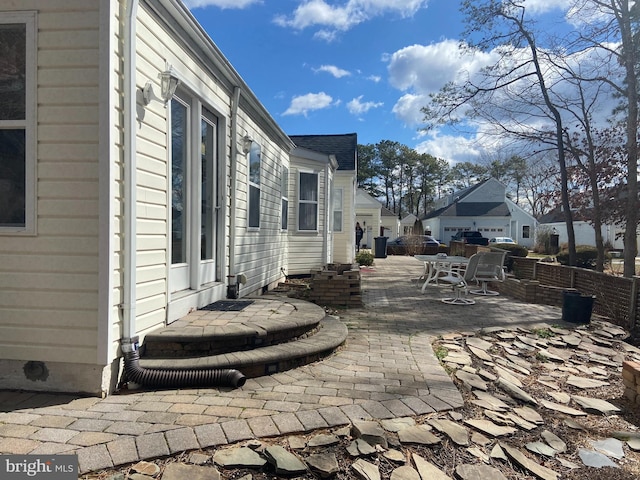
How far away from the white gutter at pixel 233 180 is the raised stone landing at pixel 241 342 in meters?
1.24

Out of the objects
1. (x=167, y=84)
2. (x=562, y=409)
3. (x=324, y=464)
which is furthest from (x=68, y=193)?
(x=562, y=409)

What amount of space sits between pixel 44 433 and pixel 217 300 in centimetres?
285

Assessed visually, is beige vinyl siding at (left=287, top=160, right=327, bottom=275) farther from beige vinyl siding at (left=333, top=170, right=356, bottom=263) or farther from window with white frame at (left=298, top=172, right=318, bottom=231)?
beige vinyl siding at (left=333, top=170, right=356, bottom=263)

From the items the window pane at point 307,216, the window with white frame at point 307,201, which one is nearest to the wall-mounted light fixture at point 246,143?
the window with white frame at point 307,201

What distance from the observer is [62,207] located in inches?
111

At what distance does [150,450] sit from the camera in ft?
6.93

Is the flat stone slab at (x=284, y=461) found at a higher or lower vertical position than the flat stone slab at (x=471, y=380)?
higher

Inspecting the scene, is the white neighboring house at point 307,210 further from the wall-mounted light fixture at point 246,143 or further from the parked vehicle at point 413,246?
the parked vehicle at point 413,246

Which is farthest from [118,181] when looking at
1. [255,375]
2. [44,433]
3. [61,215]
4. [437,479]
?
[437,479]

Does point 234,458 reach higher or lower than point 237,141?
lower

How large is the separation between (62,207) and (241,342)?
1763 millimetres

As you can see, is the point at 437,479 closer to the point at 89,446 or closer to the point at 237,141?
the point at 89,446

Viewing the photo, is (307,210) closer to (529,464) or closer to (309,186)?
(309,186)

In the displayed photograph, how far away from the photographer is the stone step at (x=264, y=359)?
3090 millimetres
